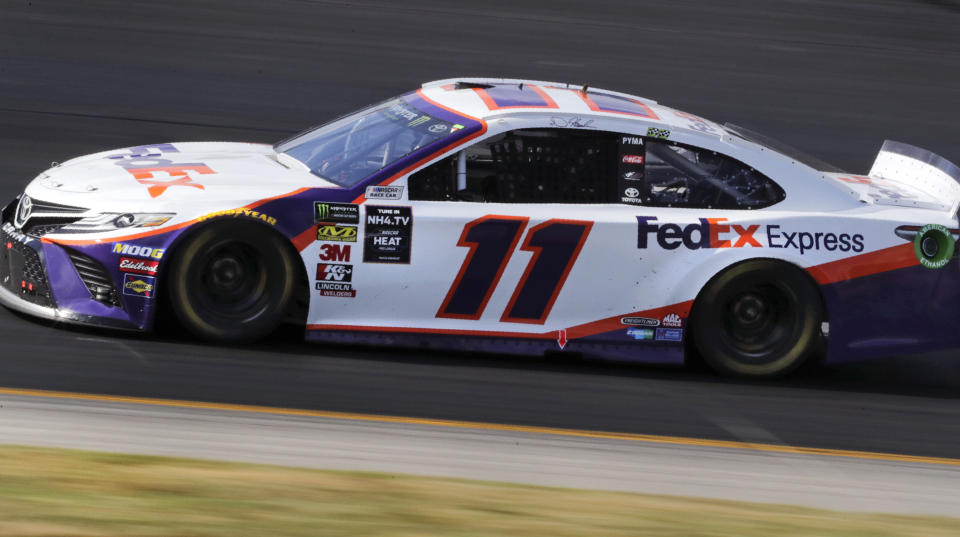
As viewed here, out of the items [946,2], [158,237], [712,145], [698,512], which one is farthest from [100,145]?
[946,2]

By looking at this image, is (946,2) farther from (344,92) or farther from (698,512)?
(698,512)

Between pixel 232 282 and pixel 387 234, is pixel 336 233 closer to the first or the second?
pixel 387 234

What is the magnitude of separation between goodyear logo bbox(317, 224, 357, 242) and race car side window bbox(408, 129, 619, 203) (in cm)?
38

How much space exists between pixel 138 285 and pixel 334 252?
102 cm

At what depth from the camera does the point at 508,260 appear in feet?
22.6

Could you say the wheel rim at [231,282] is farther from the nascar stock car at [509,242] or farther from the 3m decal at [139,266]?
the 3m decal at [139,266]

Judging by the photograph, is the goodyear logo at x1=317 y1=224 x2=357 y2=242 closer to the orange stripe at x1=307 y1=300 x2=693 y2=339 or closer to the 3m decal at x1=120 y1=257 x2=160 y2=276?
the orange stripe at x1=307 y1=300 x2=693 y2=339

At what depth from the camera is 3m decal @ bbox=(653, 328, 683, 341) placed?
23.4 feet

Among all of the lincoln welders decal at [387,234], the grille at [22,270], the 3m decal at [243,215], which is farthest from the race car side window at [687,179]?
the grille at [22,270]

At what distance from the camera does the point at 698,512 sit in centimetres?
505

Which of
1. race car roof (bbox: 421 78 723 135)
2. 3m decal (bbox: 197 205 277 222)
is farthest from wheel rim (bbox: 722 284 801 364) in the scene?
3m decal (bbox: 197 205 277 222)

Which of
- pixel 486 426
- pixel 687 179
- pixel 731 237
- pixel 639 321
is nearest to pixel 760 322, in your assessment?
pixel 731 237

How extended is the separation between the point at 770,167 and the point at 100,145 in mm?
6029

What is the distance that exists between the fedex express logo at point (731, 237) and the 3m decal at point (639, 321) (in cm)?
40
